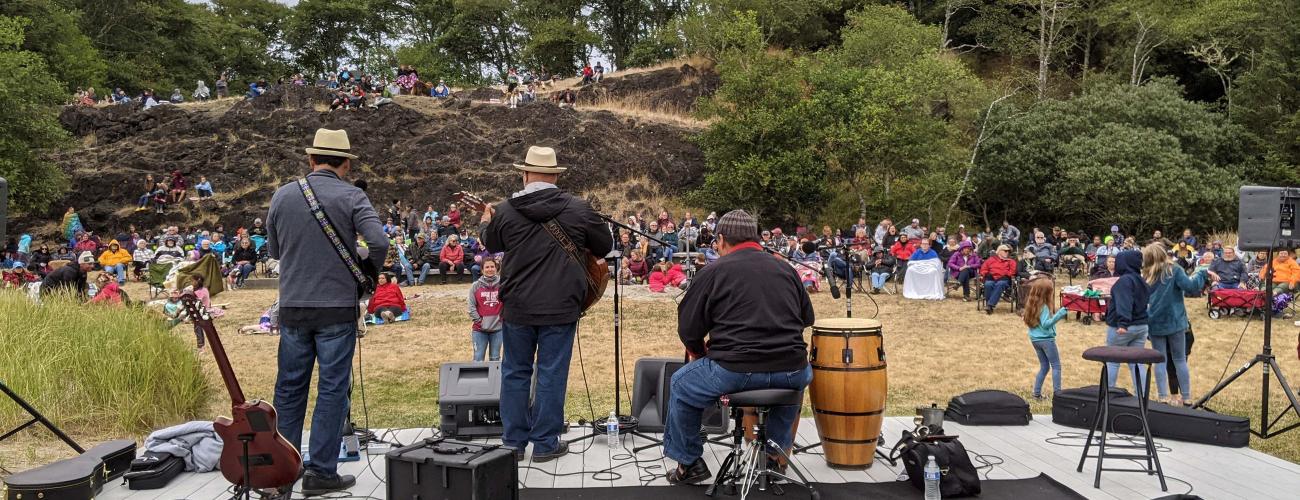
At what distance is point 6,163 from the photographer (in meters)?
24.1

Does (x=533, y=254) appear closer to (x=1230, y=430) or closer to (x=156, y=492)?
(x=156, y=492)

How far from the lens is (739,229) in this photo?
451cm

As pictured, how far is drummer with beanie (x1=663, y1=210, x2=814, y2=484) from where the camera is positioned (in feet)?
14.2

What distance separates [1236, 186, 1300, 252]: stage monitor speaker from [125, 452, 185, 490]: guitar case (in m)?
6.49

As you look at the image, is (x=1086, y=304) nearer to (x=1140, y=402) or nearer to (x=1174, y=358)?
(x=1174, y=358)

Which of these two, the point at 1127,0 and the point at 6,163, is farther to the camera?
the point at 1127,0

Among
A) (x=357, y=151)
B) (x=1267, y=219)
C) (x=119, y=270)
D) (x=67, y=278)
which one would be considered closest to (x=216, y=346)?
(x=1267, y=219)

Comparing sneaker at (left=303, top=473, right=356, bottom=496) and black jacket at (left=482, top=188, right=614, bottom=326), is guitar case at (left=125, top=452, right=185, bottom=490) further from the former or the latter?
black jacket at (left=482, top=188, right=614, bottom=326)

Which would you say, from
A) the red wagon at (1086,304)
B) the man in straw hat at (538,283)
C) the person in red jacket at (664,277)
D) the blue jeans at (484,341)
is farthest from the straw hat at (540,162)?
the person in red jacket at (664,277)

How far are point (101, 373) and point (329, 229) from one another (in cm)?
332

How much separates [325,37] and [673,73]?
23588 mm

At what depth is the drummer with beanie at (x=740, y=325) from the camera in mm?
4332

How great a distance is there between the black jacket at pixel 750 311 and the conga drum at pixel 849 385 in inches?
17.8

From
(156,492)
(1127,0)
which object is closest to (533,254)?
(156,492)
